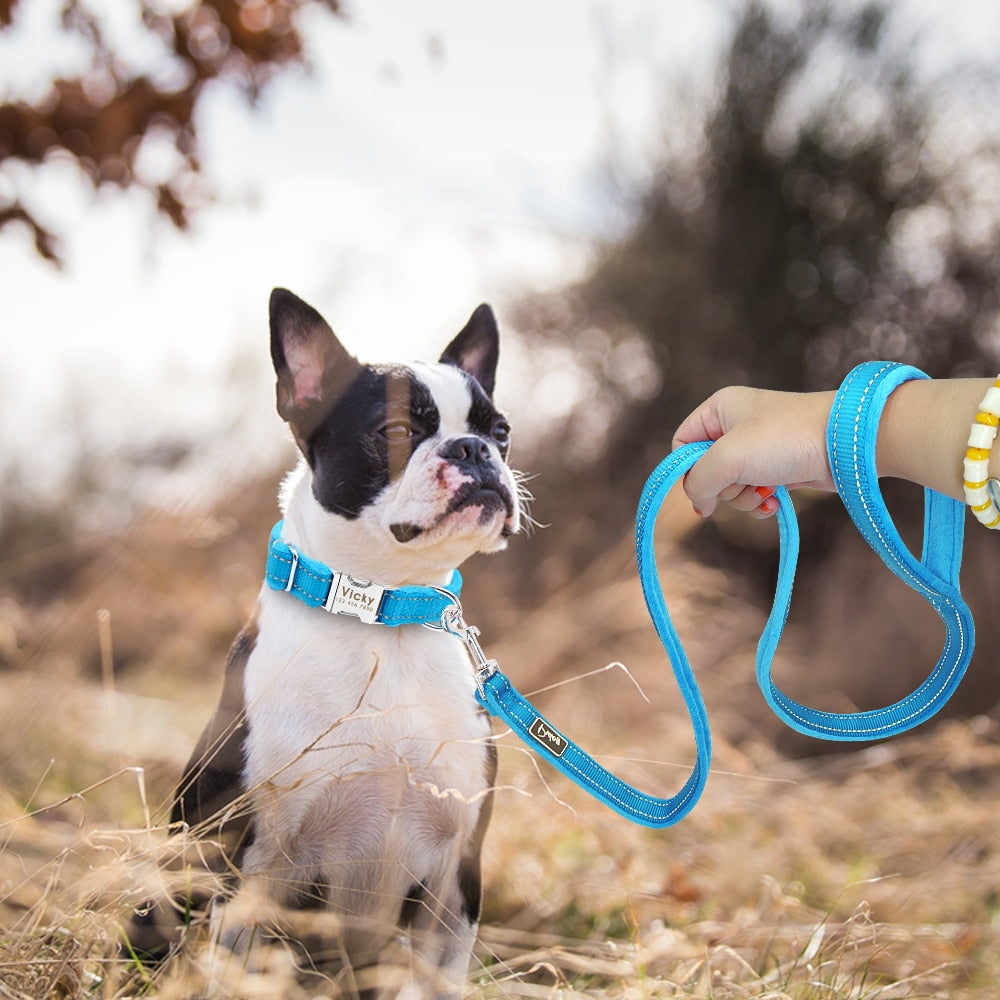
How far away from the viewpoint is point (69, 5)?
2518 millimetres

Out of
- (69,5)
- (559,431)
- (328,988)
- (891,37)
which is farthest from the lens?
(891,37)

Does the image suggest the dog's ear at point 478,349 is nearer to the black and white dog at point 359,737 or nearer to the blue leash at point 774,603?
the black and white dog at point 359,737

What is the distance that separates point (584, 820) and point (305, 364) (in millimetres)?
1941

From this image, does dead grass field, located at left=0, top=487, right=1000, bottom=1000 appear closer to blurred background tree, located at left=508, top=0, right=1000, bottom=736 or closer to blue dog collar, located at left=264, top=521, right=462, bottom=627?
blue dog collar, located at left=264, top=521, right=462, bottom=627

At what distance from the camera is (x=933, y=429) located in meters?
1.46

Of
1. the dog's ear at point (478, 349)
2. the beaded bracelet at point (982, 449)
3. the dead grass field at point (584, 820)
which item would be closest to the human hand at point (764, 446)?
the beaded bracelet at point (982, 449)

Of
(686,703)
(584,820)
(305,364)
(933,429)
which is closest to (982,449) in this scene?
(933,429)

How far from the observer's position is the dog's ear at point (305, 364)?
1.83 meters

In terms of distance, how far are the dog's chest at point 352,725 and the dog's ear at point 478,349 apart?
0.74 m

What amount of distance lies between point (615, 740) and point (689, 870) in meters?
1.38

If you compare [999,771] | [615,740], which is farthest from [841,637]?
[615,740]

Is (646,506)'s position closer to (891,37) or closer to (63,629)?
(63,629)

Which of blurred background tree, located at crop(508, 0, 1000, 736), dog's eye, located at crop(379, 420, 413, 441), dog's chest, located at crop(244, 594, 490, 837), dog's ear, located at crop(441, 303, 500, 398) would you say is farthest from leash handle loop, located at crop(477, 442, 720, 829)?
blurred background tree, located at crop(508, 0, 1000, 736)

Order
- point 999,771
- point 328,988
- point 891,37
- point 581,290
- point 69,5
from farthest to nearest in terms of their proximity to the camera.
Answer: point 891,37, point 581,290, point 999,771, point 69,5, point 328,988
